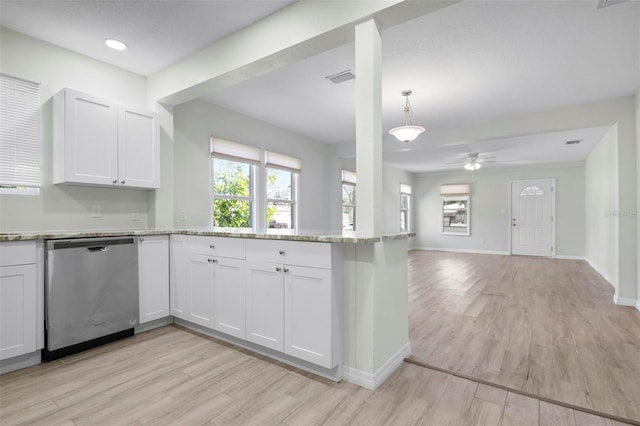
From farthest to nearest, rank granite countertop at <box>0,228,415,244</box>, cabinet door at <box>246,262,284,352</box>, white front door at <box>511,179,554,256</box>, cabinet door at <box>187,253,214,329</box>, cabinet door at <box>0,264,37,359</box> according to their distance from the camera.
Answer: white front door at <box>511,179,554,256</box> < cabinet door at <box>187,253,214,329</box> < cabinet door at <box>246,262,284,352</box> < cabinet door at <box>0,264,37,359</box> < granite countertop at <box>0,228,415,244</box>

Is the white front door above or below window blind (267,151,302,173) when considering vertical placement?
below

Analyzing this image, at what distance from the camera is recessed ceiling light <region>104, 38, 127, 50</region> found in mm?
2732

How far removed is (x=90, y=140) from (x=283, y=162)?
2.95m

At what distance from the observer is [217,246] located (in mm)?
2658

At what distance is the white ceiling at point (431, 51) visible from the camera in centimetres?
235

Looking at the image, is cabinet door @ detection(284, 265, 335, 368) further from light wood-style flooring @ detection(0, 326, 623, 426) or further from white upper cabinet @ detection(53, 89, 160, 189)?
white upper cabinet @ detection(53, 89, 160, 189)

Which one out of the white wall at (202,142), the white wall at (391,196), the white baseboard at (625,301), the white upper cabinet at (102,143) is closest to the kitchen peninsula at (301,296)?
the white upper cabinet at (102,143)

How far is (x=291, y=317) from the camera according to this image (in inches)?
85.0

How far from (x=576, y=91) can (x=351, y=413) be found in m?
4.33

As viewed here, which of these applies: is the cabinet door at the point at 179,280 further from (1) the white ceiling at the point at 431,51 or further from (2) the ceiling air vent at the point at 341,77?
(2) the ceiling air vent at the point at 341,77

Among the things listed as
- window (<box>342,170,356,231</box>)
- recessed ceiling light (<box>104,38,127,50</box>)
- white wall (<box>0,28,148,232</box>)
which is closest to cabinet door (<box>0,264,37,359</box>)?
white wall (<box>0,28,148,232</box>)

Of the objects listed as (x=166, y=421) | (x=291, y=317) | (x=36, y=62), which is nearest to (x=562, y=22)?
(x=291, y=317)

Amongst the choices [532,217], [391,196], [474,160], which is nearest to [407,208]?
[391,196]

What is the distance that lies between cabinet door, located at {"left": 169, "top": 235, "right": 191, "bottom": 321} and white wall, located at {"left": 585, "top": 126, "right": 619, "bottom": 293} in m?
5.17
